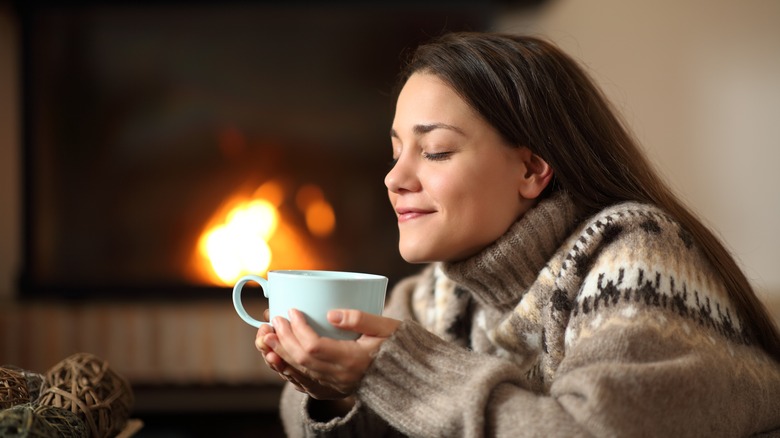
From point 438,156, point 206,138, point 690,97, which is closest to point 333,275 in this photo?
point 438,156

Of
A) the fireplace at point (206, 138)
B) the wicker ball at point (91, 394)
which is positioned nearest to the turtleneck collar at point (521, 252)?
the wicker ball at point (91, 394)

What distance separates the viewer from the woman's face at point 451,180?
38.3 inches

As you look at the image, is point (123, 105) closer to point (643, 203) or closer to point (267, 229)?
point (267, 229)

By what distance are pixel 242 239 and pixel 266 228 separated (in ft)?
0.27

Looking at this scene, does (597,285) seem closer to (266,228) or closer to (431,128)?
(431,128)

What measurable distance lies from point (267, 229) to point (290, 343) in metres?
1.59

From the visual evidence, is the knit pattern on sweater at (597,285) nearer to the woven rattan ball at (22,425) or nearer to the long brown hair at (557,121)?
the long brown hair at (557,121)

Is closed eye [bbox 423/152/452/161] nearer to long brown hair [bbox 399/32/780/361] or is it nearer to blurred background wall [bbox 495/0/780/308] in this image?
long brown hair [bbox 399/32/780/361]

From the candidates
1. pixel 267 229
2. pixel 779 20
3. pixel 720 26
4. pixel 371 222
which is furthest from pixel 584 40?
pixel 267 229

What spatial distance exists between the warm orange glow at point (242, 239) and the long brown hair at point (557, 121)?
1400 mm

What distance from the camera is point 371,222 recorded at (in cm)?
234

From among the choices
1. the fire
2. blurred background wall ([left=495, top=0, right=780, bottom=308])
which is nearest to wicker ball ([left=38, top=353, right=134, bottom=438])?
the fire

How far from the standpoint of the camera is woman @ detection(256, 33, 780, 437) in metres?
0.75

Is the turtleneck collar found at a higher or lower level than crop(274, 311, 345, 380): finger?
higher
